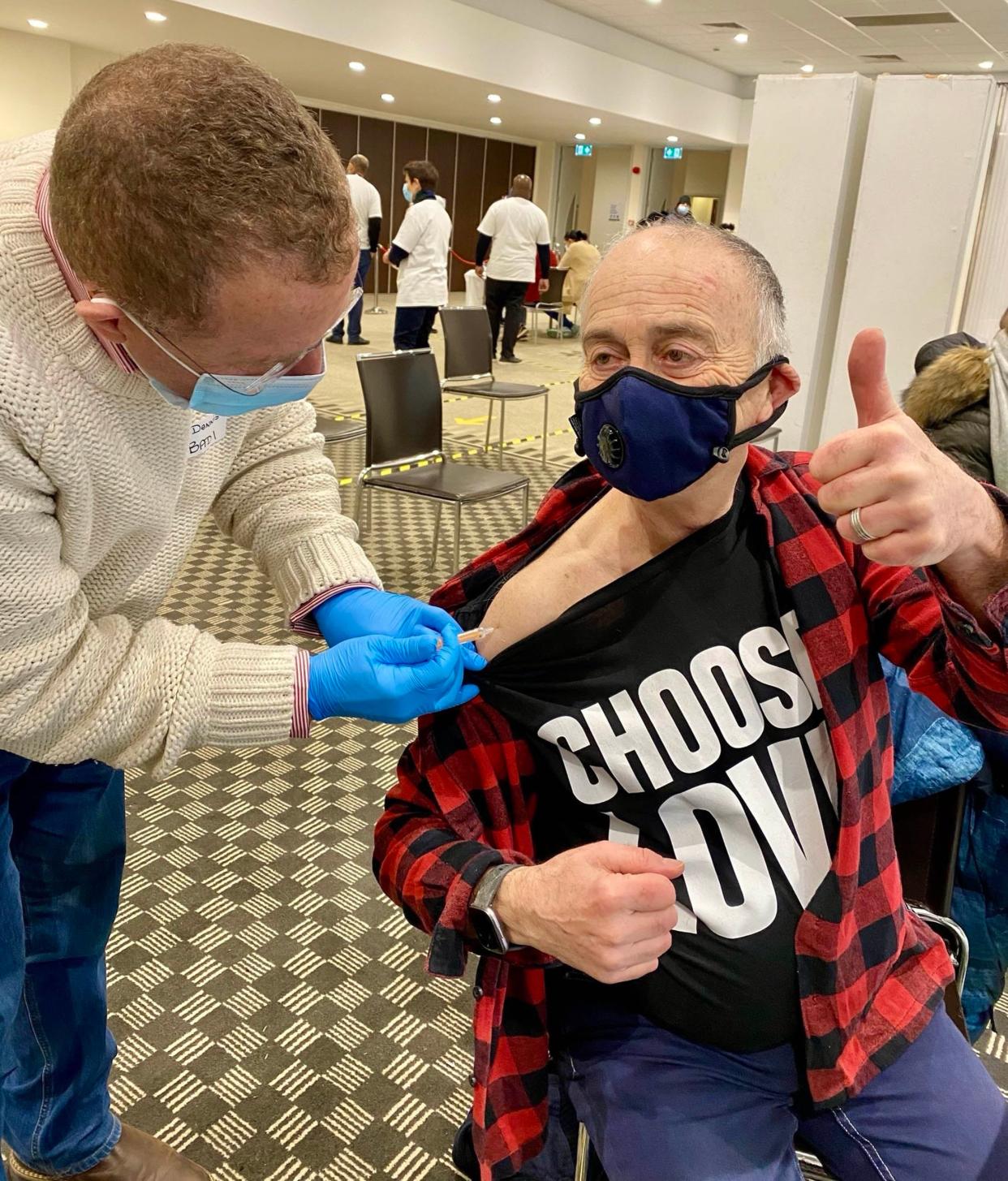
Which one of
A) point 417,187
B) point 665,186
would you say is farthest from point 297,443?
point 665,186

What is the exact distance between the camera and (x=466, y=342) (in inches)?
210

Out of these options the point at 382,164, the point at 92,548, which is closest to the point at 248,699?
the point at 92,548

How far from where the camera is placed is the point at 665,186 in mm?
19422

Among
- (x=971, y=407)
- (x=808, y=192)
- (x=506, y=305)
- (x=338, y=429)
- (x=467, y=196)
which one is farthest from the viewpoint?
(x=467, y=196)

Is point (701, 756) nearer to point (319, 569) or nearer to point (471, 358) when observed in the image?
point (319, 569)

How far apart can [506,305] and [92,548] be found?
8723mm

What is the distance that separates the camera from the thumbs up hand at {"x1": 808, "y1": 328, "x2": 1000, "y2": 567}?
894 mm

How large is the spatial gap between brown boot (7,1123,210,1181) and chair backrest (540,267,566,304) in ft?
37.5

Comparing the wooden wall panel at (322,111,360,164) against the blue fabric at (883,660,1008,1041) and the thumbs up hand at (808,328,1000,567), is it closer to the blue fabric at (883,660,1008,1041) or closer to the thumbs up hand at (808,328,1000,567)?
the blue fabric at (883,660,1008,1041)

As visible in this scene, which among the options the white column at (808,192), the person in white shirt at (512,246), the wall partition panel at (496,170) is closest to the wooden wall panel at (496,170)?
the wall partition panel at (496,170)

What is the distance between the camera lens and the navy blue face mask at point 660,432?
1.15m

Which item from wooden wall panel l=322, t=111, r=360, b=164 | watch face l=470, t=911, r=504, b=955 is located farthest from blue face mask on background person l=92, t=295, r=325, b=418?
wooden wall panel l=322, t=111, r=360, b=164

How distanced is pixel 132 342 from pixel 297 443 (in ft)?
1.65

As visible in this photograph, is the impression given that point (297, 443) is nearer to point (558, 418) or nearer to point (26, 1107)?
point (26, 1107)
